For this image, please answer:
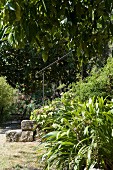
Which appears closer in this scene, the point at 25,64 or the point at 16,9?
the point at 16,9

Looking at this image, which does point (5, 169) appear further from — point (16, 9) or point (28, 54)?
point (28, 54)

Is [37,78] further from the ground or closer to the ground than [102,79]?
further from the ground

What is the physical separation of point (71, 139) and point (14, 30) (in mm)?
2421

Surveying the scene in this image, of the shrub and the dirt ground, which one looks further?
the shrub

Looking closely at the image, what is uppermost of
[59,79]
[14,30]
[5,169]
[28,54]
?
[28,54]

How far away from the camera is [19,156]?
569 centimetres

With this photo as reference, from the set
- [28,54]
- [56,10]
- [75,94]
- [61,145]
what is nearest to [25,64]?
[28,54]

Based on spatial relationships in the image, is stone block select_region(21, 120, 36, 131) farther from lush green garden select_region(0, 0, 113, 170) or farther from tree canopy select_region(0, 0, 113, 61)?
tree canopy select_region(0, 0, 113, 61)

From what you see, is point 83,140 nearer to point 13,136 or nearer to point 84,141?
point 84,141

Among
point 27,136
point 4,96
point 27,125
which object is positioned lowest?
point 27,136

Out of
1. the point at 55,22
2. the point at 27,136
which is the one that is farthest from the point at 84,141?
the point at 27,136

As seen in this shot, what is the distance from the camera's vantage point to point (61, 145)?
3834 mm

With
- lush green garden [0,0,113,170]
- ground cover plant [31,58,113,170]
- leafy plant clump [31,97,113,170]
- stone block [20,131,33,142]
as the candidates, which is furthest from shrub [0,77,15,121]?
leafy plant clump [31,97,113,170]

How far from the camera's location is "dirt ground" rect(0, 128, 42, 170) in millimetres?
4855
